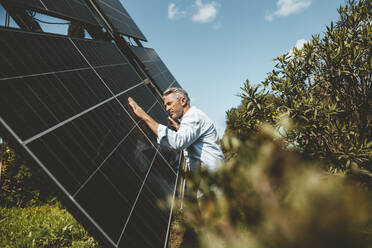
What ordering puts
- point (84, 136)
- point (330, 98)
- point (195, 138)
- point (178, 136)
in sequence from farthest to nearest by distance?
point (330, 98) < point (195, 138) < point (178, 136) < point (84, 136)

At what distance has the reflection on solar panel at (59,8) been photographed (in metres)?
2.98

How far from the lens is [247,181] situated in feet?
3.49

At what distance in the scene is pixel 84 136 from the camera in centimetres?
214

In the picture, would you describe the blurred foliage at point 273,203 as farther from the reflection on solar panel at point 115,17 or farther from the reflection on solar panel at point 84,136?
the reflection on solar panel at point 115,17

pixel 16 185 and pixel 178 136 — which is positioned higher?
pixel 16 185

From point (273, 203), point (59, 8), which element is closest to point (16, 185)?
point (59, 8)

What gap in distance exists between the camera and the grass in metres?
4.85

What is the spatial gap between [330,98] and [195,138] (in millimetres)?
6386

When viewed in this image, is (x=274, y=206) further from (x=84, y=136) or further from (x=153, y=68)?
(x=153, y=68)

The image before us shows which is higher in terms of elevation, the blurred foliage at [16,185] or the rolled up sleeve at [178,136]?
the blurred foliage at [16,185]

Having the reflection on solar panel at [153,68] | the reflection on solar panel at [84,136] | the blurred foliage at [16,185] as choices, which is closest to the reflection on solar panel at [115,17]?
the reflection on solar panel at [153,68]

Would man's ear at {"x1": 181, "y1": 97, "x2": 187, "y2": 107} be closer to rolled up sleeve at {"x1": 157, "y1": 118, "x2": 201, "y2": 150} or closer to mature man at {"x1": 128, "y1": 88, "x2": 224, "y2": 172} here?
mature man at {"x1": 128, "y1": 88, "x2": 224, "y2": 172}

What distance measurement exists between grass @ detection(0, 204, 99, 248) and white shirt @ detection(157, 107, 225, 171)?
3566 millimetres

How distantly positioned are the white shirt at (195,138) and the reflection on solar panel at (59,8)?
2543mm
